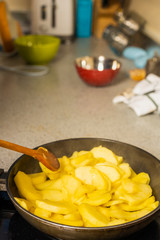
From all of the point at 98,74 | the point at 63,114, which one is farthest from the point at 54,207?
the point at 98,74

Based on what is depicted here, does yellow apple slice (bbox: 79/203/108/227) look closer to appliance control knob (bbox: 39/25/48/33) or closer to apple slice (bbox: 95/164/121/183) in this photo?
apple slice (bbox: 95/164/121/183)

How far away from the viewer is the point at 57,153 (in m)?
0.68

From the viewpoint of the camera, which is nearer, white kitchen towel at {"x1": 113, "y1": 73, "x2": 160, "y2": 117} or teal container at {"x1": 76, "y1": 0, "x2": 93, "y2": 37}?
white kitchen towel at {"x1": 113, "y1": 73, "x2": 160, "y2": 117}

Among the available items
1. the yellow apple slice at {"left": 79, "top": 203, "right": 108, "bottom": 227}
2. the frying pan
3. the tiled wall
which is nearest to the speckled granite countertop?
the frying pan

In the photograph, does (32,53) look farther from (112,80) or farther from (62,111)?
(62,111)

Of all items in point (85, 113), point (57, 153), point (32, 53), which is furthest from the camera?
point (32, 53)

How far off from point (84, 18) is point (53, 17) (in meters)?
0.34

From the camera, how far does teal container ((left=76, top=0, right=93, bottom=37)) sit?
2197 millimetres

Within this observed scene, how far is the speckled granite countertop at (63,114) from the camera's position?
853mm

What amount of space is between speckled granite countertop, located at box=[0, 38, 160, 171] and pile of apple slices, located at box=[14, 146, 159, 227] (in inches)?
6.4

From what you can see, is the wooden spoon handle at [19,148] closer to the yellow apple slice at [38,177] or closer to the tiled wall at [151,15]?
the yellow apple slice at [38,177]

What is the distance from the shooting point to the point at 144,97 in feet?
3.26

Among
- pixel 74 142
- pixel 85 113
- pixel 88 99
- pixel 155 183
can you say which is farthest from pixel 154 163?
pixel 88 99

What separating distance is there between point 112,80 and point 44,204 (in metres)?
0.86
